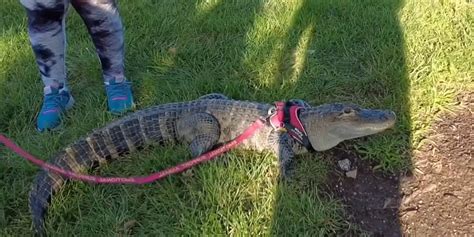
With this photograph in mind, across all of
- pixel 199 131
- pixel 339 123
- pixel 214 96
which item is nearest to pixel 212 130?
pixel 199 131

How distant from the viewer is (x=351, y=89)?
344 centimetres

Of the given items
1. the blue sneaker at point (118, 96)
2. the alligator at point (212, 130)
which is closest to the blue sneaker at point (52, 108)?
the blue sneaker at point (118, 96)

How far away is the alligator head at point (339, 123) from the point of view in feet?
9.10

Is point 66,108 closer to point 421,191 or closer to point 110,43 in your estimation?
point 110,43

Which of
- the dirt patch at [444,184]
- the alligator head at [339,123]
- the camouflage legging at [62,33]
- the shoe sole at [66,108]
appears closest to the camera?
the dirt patch at [444,184]

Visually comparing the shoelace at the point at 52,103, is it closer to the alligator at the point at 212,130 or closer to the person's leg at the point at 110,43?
the person's leg at the point at 110,43

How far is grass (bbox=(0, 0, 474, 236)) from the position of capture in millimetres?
2611

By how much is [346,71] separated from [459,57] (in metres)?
0.78

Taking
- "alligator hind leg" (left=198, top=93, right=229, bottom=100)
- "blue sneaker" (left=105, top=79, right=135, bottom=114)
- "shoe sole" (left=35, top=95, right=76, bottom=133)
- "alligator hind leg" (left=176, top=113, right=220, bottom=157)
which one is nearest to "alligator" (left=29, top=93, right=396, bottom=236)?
"alligator hind leg" (left=176, top=113, right=220, bottom=157)

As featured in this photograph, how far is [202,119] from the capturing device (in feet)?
9.61

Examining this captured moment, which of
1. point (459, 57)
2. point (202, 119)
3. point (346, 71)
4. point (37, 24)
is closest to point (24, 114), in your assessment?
point (37, 24)

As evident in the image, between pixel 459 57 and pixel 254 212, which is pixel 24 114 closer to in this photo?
pixel 254 212

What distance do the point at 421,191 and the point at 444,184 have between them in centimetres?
14

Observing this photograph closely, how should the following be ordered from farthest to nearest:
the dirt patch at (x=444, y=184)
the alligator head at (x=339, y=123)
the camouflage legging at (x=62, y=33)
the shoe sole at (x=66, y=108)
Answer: the shoe sole at (x=66, y=108), the camouflage legging at (x=62, y=33), the alligator head at (x=339, y=123), the dirt patch at (x=444, y=184)
